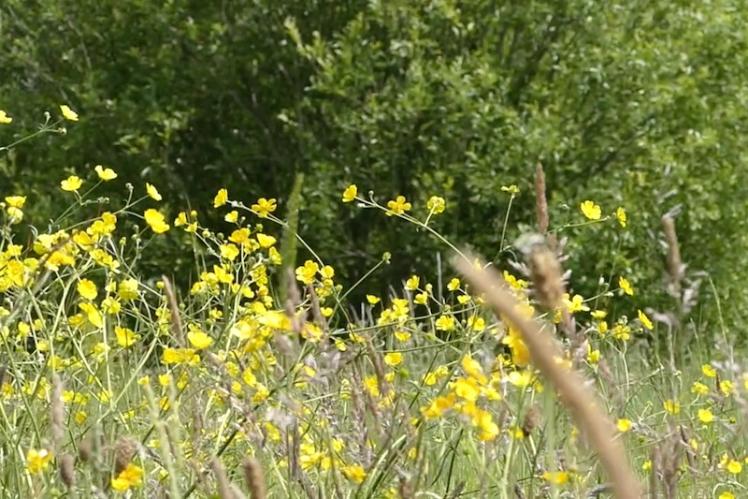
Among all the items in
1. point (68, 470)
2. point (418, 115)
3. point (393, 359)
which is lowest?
point (418, 115)

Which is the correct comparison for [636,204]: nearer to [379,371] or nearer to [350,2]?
[350,2]

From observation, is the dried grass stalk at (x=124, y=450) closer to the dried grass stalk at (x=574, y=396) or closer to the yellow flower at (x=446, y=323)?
the dried grass stalk at (x=574, y=396)

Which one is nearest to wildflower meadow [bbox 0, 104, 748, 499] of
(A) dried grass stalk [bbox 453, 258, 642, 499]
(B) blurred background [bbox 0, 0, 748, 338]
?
(A) dried grass stalk [bbox 453, 258, 642, 499]

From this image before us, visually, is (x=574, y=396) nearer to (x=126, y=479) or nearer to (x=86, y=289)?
(x=126, y=479)

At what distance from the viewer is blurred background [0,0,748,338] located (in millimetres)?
7574

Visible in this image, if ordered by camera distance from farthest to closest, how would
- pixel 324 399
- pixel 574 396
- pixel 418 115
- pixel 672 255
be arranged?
pixel 418 115
pixel 324 399
pixel 672 255
pixel 574 396

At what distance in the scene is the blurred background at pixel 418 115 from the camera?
24.8 feet

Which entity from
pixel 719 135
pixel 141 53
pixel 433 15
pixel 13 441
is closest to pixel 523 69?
pixel 433 15

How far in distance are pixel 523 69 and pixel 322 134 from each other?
1456 mm

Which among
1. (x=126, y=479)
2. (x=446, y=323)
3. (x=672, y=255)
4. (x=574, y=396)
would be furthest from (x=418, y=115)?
(x=574, y=396)

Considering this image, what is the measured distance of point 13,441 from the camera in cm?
177

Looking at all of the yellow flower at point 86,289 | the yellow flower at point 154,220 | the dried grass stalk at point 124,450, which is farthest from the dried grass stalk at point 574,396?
the yellow flower at point 86,289

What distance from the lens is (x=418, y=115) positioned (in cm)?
755

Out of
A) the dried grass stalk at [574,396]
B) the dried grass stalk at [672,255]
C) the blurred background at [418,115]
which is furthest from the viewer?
the blurred background at [418,115]
